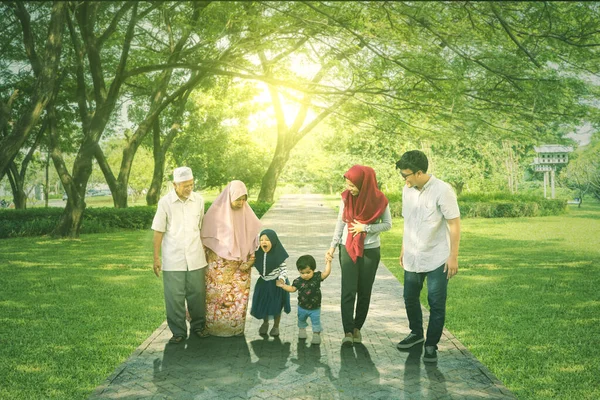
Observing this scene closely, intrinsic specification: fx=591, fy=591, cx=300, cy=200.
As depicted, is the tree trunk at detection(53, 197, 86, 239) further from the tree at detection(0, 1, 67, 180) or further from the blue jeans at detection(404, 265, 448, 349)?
the blue jeans at detection(404, 265, 448, 349)

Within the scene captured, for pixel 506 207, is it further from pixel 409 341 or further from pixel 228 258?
pixel 228 258

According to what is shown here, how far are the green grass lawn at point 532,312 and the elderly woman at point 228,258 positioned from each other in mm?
2558

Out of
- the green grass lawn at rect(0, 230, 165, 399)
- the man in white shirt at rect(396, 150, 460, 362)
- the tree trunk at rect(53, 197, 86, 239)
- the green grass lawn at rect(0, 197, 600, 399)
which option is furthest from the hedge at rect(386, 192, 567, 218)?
the man in white shirt at rect(396, 150, 460, 362)

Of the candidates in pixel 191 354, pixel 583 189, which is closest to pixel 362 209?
pixel 191 354

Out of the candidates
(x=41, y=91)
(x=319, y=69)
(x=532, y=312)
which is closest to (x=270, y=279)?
(x=532, y=312)

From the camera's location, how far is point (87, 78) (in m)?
24.1

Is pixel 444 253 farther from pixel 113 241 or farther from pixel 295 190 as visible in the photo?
pixel 295 190

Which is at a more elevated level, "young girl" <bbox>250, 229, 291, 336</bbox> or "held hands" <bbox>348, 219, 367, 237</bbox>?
"held hands" <bbox>348, 219, 367, 237</bbox>

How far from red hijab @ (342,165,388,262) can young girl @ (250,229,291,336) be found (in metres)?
0.93

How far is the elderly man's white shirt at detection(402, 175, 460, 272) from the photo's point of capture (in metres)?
5.56

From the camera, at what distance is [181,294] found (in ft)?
21.0

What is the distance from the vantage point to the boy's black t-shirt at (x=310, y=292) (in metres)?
6.22

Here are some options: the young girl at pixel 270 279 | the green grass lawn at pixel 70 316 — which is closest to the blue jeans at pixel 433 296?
the young girl at pixel 270 279

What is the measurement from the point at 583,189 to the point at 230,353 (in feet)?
130
